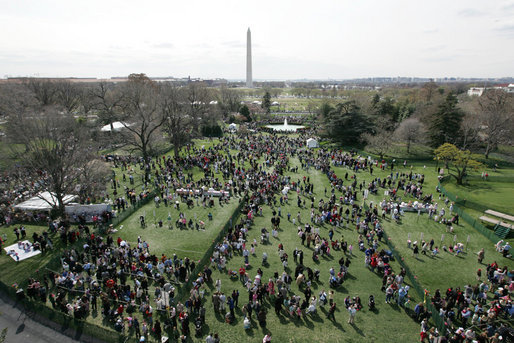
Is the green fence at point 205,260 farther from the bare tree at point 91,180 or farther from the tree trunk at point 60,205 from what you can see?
the bare tree at point 91,180

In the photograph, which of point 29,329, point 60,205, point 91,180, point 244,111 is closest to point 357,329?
point 29,329

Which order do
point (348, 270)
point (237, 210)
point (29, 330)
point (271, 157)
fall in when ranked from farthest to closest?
point (271, 157) → point (237, 210) → point (348, 270) → point (29, 330)

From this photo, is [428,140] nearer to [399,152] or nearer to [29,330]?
[399,152]

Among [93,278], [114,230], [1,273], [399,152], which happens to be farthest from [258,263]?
[399,152]

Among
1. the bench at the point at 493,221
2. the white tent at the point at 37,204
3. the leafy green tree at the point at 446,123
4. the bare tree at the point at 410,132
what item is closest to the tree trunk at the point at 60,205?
the white tent at the point at 37,204

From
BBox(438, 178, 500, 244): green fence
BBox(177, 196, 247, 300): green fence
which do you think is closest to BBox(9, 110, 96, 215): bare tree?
BBox(177, 196, 247, 300): green fence

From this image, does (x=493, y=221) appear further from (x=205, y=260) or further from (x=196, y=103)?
(x=196, y=103)
